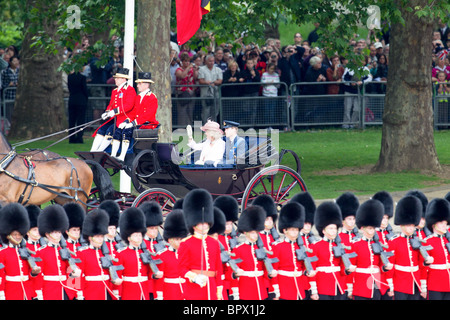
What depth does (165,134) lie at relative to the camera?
48.9ft

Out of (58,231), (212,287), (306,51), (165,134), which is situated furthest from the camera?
(306,51)

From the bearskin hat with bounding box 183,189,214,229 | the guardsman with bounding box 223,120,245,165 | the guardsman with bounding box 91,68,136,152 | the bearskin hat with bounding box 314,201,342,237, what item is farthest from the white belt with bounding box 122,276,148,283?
the guardsman with bounding box 91,68,136,152

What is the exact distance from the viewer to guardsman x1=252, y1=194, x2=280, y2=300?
872 cm

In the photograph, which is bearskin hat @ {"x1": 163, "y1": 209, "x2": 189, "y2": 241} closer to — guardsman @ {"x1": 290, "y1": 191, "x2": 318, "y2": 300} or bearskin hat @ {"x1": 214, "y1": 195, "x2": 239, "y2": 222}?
bearskin hat @ {"x1": 214, "y1": 195, "x2": 239, "y2": 222}

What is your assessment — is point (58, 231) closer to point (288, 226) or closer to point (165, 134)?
point (288, 226)

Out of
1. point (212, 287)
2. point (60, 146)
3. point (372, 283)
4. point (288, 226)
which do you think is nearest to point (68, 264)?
point (212, 287)

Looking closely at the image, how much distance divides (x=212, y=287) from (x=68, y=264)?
1319 mm

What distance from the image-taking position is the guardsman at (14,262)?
8445 mm

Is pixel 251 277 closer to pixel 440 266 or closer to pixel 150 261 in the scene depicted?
pixel 150 261

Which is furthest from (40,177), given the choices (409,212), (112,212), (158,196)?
(409,212)

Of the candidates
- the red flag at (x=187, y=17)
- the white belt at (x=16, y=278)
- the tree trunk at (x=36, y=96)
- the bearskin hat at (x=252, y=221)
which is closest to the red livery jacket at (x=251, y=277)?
the bearskin hat at (x=252, y=221)

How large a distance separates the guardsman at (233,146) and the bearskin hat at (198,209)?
384 centimetres

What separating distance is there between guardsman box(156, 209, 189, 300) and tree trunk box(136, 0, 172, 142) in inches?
239

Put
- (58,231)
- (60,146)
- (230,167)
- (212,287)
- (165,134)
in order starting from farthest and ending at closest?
(60,146) → (165,134) → (230,167) → (58,231) → (212,287)
